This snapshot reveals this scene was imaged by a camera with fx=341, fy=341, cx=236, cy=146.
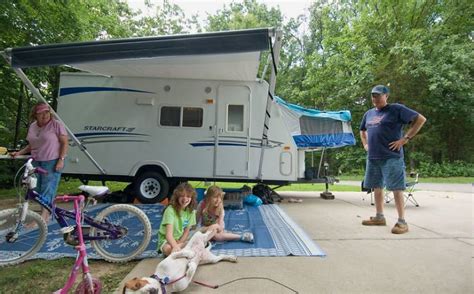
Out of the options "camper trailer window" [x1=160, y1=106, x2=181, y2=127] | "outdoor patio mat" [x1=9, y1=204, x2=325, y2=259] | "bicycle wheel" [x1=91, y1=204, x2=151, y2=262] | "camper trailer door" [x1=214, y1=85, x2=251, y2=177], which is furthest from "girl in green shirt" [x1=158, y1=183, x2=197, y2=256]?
"camper trailer window" [x1=160, y1=106, x2=181, y2=127]

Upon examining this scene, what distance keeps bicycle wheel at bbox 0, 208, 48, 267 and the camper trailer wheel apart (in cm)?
337

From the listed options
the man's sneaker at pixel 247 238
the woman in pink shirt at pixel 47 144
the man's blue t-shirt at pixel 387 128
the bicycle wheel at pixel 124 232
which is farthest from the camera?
the man's blue t-shirt at pixel 387 128

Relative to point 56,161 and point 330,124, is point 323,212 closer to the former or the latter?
point 330,124

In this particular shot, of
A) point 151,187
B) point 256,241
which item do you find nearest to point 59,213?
point 256,241

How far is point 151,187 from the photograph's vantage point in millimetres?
6547

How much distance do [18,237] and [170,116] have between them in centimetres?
398

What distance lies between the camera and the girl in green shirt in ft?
9.61

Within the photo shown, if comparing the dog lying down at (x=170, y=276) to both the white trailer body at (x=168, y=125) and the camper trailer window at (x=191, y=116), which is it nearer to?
the white trailer body at (x=168, y=125)

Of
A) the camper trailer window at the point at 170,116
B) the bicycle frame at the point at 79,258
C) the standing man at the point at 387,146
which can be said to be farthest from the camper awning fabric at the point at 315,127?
the bicycle frame at the point at 79,258

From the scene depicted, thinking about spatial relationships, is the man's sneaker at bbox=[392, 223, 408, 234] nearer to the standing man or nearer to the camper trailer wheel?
the standing man

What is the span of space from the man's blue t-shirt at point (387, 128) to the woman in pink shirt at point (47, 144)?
12.5ft

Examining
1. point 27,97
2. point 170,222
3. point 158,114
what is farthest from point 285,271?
point 27,97

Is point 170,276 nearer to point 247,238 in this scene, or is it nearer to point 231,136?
point 247,238

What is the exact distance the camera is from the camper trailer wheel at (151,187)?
6501mm
